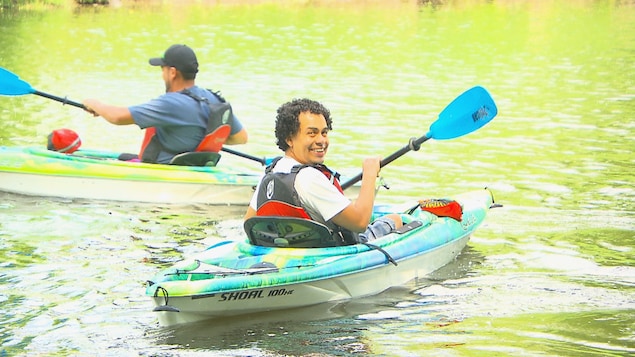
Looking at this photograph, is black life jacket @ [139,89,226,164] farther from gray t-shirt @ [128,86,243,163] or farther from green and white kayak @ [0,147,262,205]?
green and white kayak @ [0,147,262,205]

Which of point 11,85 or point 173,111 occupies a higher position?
point 11,85

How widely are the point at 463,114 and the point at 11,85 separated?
4372 mm

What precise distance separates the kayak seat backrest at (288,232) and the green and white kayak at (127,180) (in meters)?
2.93

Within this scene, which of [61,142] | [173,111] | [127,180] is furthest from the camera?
[61,142]

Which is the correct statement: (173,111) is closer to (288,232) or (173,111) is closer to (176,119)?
(176,119)

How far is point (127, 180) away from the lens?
8.77 m

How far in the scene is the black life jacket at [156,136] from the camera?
337 inches

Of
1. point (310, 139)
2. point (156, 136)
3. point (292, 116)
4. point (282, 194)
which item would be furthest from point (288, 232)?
point (156, 136)

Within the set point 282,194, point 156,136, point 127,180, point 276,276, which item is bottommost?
point 276,276

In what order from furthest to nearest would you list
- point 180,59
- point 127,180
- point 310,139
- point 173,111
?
point 127,180, point 173,111, point 180,59, point 310,139

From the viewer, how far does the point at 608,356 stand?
16.5 feet

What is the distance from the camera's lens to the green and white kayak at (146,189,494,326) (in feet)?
17.7

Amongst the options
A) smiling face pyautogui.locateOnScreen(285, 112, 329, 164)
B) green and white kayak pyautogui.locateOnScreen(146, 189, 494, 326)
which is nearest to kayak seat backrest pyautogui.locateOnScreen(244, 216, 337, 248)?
green and white kayak pyautogui.locateOnScreen(146, 189, 494, 326)

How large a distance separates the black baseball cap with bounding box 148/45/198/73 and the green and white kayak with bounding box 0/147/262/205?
2.79ft
